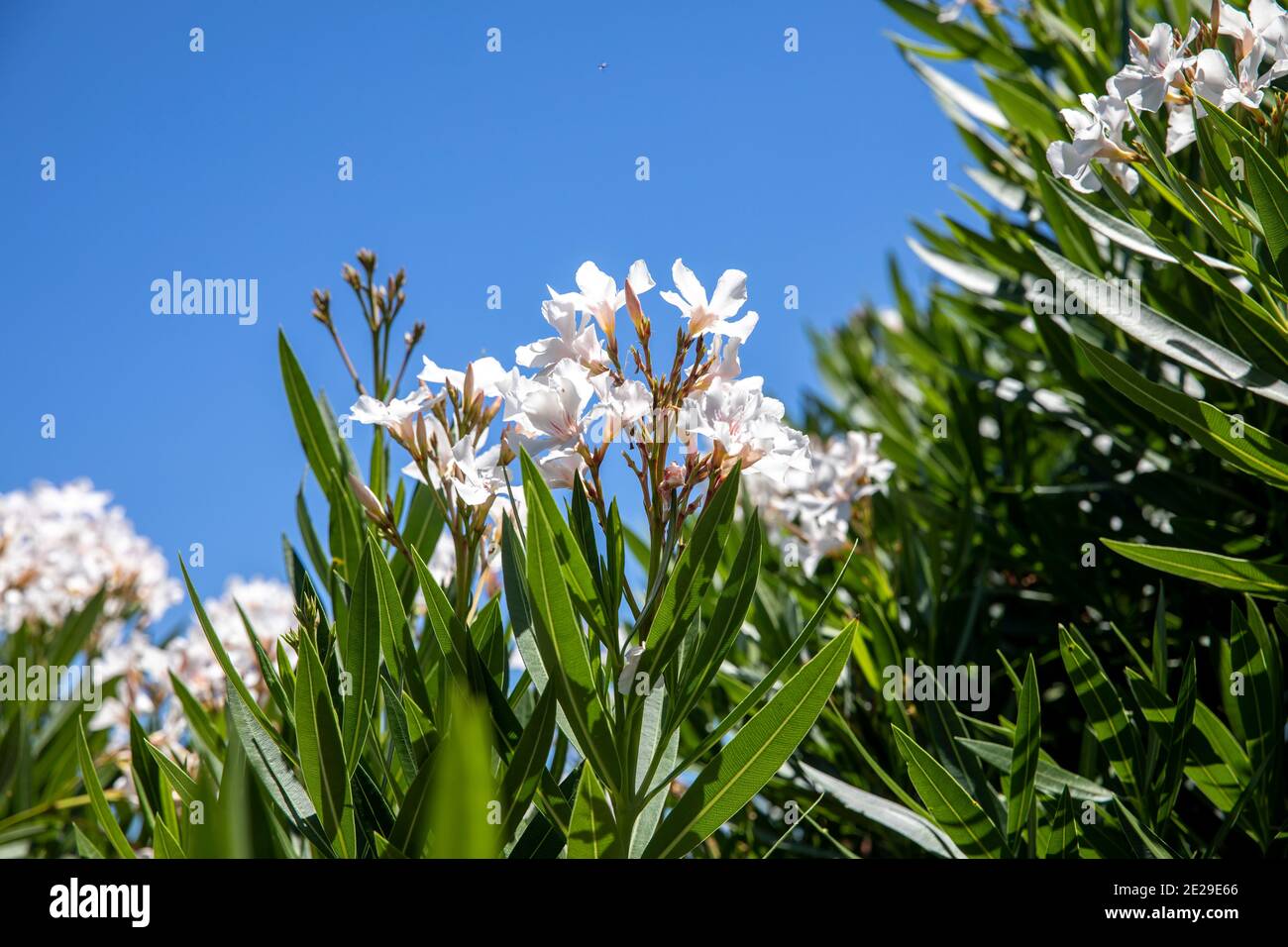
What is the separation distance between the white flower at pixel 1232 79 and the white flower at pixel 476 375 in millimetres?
827

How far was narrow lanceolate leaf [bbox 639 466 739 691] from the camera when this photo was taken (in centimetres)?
79

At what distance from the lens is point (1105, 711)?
3.48 ft

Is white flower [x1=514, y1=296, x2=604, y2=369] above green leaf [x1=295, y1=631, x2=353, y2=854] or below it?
above

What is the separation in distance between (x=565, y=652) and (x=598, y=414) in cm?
22

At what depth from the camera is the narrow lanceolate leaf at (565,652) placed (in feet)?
2.45

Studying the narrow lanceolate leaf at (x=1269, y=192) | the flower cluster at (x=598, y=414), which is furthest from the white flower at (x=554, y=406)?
the narrow lanceolate leaf at (x=1269, y=192)

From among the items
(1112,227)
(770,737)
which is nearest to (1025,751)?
(770,737)

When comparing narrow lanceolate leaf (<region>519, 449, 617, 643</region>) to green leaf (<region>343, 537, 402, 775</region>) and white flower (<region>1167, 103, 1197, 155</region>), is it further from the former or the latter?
white flower (<region>1167, 103, 1197, 155</region>)

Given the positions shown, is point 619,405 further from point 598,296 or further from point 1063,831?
point 1063,831

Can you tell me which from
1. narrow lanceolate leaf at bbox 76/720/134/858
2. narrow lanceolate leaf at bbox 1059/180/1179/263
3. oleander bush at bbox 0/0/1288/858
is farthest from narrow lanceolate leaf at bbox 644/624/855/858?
narrow lanceolate leaf at bbox 1059/180/1179/263

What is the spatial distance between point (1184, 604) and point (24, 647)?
7.98ft

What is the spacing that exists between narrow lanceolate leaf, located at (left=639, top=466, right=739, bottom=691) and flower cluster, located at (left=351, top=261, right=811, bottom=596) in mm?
34

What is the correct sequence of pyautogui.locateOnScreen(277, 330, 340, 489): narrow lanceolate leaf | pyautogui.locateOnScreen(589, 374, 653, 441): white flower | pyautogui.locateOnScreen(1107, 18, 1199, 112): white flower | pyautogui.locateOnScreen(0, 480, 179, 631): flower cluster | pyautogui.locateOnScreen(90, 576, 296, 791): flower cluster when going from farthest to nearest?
1. pyautogui.locateOnScreen(0, 480, 179, 631): flower cluster
2. pyautogui.locateOnScreen(90, 576, 296, 791): flower cluster
3. pyautogui.locateOnScreen(277, 330, 340, 489): narrow lanceolate leaf
4. pyautogui.locateOnScreen(1107, 18, 1199, 112): white flower
5. pyautogui.locateOnScreen(589, 374, 653, 441): white flower
